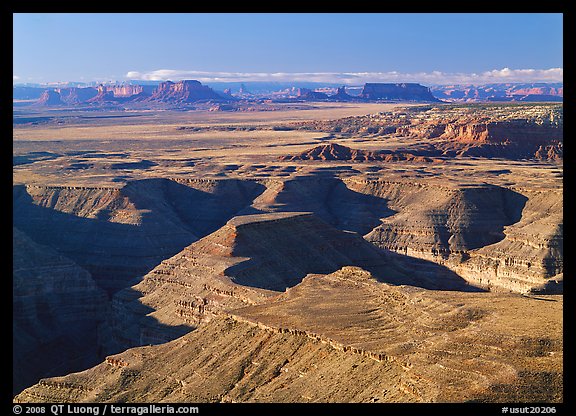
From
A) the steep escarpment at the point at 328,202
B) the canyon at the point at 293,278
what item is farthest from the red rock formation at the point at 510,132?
the steep escarpment at the point at 328,202

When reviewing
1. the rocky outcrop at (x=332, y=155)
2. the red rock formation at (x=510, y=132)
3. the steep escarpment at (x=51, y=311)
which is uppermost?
the red rock formation at (x=510, y=132)

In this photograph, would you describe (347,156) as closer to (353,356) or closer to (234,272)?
(234,272)

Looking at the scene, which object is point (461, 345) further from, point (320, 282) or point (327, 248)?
point (327, 248)

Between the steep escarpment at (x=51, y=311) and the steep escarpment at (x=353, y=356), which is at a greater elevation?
the steep escarpment at (x=353, y=356)

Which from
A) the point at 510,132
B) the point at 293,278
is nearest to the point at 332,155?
the point at 510,132

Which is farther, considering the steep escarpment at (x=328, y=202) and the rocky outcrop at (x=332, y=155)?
the rocky outcrop at (x=332, y=155)

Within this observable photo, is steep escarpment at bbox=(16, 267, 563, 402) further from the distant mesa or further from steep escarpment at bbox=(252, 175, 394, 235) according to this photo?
the distant mesa

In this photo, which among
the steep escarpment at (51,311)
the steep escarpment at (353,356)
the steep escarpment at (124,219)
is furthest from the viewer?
the steep escarpment at (124,219)

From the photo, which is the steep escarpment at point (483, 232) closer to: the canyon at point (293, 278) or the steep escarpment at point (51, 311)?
the canyon at point (293, 278)
